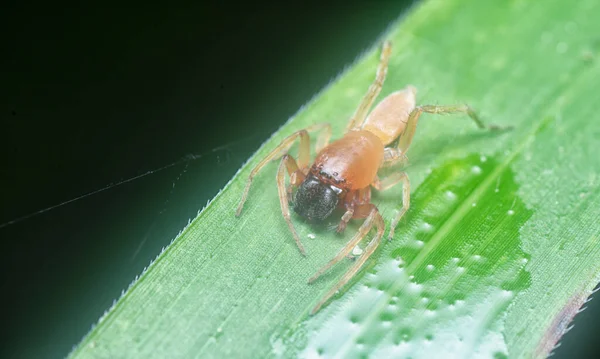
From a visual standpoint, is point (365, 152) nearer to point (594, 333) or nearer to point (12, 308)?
point (594, 333)

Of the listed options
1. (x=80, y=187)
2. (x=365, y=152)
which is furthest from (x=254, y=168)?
(x=80, y=187)

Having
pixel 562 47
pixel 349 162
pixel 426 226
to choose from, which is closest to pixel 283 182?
pixel 349 162

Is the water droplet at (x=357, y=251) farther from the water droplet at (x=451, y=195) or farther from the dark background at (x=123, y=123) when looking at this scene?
the dark background at (x=123, y=123)

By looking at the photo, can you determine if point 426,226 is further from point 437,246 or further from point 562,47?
point 562,47

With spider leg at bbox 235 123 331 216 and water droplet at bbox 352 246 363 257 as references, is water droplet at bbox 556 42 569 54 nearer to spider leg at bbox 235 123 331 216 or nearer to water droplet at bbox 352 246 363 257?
spider leg at bbox 235 123 331 216

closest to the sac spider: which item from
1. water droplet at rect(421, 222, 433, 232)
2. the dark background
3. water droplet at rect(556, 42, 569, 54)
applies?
water droplet at rect(421, 222, 433, 232)

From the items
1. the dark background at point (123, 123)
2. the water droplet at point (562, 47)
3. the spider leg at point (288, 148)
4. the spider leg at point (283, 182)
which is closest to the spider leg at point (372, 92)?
the spider leg at point (288, 148)
